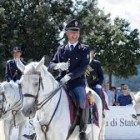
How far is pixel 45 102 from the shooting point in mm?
9031

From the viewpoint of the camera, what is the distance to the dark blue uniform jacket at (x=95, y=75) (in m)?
12.2

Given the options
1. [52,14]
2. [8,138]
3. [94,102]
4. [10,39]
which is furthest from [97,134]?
[52,14]

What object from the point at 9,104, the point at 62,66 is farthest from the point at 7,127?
the point at 62,66

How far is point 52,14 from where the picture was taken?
51.5 m

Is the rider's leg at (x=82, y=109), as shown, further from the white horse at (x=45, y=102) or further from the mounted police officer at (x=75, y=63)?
the white horse at (x=45, y=102)

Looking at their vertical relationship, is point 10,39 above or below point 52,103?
above

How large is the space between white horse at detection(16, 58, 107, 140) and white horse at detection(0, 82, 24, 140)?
12.1 feet

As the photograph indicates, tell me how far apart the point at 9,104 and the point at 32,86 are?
476 cm

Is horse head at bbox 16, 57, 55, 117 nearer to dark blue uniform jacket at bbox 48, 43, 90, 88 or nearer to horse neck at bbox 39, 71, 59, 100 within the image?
horse neck at bbox 39, 71, 59, 100

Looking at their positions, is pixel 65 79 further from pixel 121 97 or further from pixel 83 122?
pixel 121 97

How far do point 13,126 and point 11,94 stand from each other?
1.01 meters

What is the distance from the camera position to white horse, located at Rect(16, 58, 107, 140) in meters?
8.55

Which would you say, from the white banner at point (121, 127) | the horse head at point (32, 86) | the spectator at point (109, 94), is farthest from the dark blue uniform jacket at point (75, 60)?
the spectator at point (109, 94)

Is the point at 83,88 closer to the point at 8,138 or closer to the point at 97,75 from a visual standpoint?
the point at 97,75
